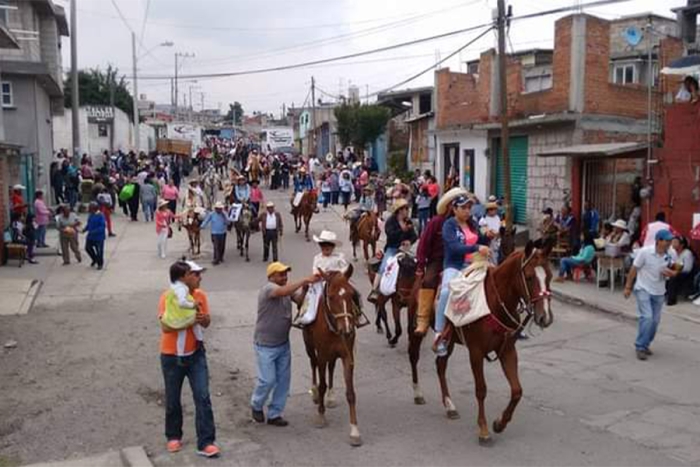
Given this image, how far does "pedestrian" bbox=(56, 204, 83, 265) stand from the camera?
18.1 m

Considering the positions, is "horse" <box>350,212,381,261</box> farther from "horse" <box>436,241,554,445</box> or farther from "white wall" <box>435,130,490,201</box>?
"horse" <box>436,241,554,445</box>

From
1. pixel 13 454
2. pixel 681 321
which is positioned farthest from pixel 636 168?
pixel 13 454

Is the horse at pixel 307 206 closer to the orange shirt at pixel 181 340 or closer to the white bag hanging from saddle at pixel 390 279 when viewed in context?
the white bag hanging from saddle at pixel 390 279

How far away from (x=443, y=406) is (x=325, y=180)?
23.0 meters

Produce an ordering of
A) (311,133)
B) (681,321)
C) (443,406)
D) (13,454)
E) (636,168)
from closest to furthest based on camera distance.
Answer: (13,454) → (443,406) → (681,321) → (636,168) → (311,133)

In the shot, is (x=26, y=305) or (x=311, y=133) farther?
(x=311, y=133)

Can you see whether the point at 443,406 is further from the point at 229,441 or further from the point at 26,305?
the point at 26,305

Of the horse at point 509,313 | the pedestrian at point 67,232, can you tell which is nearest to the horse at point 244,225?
the pedestrian at point 67,232

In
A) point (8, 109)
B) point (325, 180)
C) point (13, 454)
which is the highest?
point (8, 109)

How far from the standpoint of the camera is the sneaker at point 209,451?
6.88 m

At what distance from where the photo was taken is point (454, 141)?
2762cm

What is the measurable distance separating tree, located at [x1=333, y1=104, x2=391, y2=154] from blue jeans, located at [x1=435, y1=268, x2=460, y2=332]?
1371 inches

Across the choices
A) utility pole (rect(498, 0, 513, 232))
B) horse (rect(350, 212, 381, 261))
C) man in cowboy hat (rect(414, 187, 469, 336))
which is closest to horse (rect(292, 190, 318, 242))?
horse (rect(350, 212, 381, 261))

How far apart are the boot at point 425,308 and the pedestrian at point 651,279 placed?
341 centimetres
